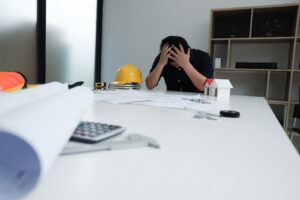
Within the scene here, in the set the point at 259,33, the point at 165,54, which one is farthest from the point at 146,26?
the point at 165,54

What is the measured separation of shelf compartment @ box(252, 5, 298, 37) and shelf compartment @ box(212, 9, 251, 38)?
99 mm

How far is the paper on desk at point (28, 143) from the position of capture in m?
0.21

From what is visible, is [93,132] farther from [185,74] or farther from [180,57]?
[185,74]

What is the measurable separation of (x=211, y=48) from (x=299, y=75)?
0.99m

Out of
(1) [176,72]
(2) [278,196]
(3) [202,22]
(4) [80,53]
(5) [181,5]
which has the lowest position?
(2) [278,196]

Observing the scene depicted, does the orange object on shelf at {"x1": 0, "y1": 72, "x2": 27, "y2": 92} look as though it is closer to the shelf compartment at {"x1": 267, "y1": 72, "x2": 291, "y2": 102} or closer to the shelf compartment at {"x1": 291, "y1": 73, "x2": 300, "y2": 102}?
the shelf compartment at {"x1": 267, "y1": 72, "x2": 291, "y2": 102}

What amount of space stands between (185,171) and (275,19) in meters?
2.79

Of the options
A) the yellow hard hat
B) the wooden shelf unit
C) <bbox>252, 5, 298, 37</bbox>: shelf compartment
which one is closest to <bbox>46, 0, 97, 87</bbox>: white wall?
the yellow hard hat

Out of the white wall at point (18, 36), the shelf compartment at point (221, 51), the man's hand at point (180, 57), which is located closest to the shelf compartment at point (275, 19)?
the shelf compartment at point (221, 51)

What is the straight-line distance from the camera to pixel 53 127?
0.26 meters

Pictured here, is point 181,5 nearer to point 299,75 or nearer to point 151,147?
point 299,75

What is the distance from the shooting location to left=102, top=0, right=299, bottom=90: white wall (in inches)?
114

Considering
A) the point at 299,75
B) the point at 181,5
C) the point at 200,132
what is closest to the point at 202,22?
the point at 181,5

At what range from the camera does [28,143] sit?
21 centimetres
